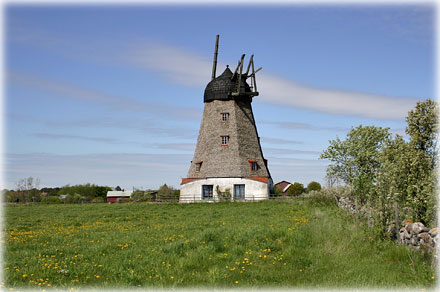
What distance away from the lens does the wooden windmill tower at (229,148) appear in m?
46.5

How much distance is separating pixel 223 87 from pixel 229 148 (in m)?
7.93

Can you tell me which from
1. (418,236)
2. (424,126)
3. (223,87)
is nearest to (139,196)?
(223,87)

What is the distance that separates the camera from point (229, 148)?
1861 inches

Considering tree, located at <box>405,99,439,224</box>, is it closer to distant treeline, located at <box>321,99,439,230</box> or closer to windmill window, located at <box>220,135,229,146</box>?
distant treeline, located at <box>321,99,439,230</box>

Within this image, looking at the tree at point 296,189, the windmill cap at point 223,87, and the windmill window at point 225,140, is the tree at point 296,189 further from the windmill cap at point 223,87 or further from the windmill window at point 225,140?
the windmill window at point 225,140

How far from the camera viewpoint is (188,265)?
35.2 feet

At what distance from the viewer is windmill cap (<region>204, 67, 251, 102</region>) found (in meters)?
49.1

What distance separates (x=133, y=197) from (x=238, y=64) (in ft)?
107

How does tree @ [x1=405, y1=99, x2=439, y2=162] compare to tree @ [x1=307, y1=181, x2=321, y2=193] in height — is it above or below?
above

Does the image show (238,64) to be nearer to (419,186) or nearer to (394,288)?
(419,186)

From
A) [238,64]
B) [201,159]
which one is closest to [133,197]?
[201,159]

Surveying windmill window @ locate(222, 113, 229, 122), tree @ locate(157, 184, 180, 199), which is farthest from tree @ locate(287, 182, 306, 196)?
windmill window @ locate(222, 113, 229, 122)

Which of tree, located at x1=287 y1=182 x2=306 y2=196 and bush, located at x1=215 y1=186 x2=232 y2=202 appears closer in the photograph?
bush, located at x1=215 y1=186 x2=232 y2=202

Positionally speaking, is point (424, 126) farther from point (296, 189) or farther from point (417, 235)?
point (296, 189)
